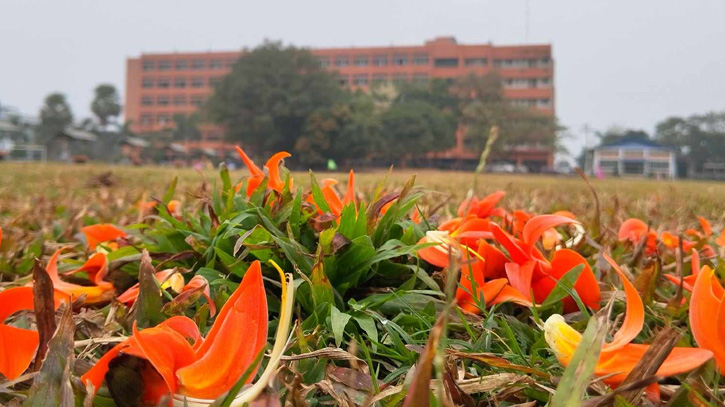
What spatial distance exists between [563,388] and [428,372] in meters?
0.09

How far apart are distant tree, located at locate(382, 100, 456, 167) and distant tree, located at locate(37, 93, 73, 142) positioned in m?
33.1

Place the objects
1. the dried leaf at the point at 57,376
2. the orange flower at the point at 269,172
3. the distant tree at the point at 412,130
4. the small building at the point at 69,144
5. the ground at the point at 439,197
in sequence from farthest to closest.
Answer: the distant tree at the point at 412,130
the small building at the point at 69,144
the ground at the point at 439,197
the orange flower at the point at 269,172
the dried leaf at the point at 57,376

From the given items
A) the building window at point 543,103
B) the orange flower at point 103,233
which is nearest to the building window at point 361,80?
the building window at point 543,103

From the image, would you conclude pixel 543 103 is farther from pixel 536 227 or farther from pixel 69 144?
pixel 536 227

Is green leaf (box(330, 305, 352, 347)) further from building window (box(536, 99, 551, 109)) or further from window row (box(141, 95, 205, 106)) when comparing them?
window row (box(141, 95, 205, 106))

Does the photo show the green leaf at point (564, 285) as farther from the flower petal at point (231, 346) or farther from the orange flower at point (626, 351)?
the flower petal at point (231, 346)

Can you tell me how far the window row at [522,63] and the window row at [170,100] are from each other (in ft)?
110

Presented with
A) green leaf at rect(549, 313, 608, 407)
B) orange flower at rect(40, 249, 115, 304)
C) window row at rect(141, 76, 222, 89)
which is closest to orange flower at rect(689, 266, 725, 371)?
green leaf at rect(549, 313, 608, 407)

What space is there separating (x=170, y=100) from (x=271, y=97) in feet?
101

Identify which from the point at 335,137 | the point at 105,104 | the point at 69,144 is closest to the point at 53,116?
the point at 105,104

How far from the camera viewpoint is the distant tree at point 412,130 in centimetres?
3822

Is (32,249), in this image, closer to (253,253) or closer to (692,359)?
(253,253)

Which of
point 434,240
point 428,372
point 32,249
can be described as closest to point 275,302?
point 434,240

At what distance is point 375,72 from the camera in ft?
191
